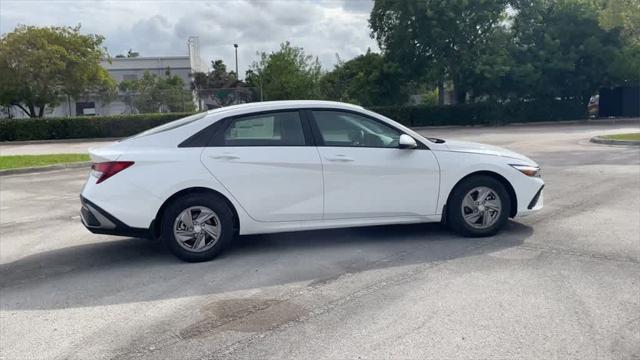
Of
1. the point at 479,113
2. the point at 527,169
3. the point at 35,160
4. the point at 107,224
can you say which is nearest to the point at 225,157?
the point at 107,224

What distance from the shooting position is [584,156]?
49.7 feet

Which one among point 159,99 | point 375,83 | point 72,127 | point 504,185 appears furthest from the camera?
point 159,99

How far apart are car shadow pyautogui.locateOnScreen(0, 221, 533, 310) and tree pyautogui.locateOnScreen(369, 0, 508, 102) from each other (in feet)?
85.9

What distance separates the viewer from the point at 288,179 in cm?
594

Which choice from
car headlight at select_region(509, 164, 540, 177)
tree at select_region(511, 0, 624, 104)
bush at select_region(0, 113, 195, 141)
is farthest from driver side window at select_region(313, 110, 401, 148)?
tree at select_region(511, 0, 624, 104)

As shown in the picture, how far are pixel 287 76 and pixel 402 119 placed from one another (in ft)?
31.1

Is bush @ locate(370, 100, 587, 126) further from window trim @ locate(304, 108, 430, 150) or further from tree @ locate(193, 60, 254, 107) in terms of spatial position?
window trim @ locate(304, 108, 430, 150)

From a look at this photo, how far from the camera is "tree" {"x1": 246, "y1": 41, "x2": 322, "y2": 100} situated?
37969mm

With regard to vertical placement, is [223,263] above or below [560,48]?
below

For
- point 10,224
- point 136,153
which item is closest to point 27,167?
point 10,224

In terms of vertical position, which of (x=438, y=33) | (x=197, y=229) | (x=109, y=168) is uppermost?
(x=438, y=33)

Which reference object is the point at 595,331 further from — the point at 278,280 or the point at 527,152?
the point at 527,152

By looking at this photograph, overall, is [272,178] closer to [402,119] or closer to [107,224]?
[107,224]

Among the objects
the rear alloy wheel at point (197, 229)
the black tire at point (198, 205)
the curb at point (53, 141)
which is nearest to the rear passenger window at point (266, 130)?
the black tire at point (198, 205)
